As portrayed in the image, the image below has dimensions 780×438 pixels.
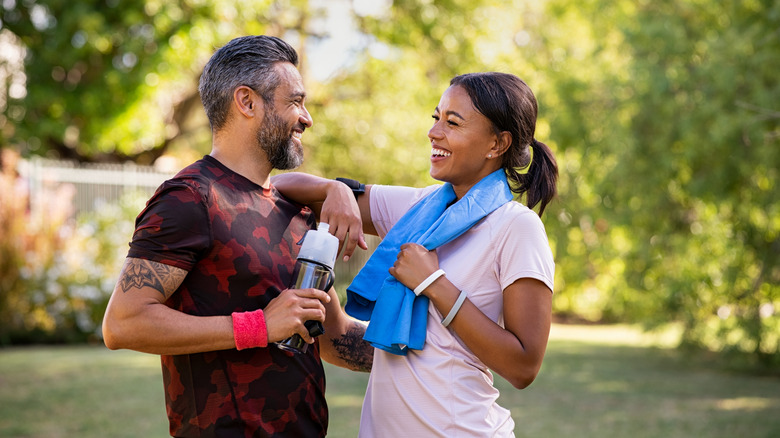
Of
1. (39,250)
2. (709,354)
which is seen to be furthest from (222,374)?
(709,354)

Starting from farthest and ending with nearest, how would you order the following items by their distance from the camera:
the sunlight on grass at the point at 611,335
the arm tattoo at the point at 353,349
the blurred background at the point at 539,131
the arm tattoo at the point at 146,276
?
1. the sunlight on grass at the point at 611,335
2. the blurred background at the point at 539,131
3. the arm tattoo at the point at 353,349
4. the arm tattoo at the point at 146,276

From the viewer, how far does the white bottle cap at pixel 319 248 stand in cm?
236

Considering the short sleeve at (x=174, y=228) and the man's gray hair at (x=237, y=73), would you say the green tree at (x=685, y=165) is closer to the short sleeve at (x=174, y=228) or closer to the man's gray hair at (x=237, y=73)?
the man's gray hair at (x=237, y=73)

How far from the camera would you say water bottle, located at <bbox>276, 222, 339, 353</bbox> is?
2361 mm

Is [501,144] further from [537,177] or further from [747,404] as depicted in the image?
[747,404]

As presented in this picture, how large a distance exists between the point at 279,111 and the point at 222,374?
83cm

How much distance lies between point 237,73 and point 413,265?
810 mm

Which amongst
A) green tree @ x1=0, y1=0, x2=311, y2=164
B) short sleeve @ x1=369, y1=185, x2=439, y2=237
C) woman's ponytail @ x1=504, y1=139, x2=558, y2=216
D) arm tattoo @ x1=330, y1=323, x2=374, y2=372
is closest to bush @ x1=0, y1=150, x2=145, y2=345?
green tree @ x1=0, y1=0, x2=311, y2=164

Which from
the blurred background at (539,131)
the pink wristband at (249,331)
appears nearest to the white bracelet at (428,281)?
the pink wristband at (249,331)

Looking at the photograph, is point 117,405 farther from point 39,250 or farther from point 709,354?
point 709,354

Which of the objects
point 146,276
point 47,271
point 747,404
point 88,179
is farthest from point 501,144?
point 88,179

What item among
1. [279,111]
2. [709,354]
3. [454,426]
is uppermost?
[279,111]

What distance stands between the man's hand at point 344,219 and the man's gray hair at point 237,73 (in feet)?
1.25

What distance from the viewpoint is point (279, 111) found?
2.71 m
